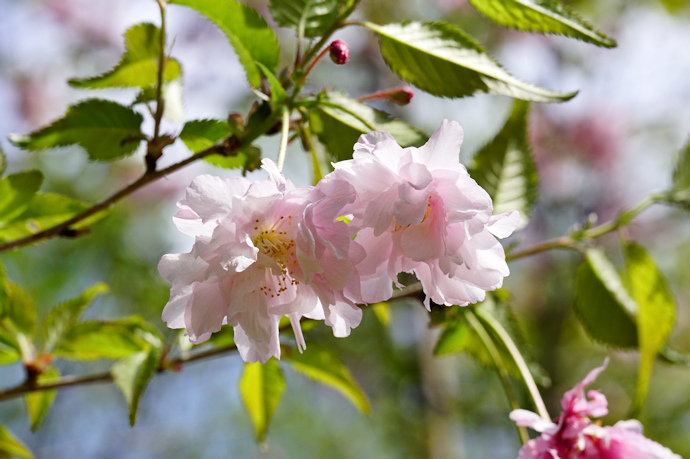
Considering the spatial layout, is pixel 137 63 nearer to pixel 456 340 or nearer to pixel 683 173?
pixel 456 340

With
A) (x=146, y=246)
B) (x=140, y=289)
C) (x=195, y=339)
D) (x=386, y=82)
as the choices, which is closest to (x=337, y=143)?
(x=195, y=339)

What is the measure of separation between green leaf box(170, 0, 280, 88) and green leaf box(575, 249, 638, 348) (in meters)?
0.39

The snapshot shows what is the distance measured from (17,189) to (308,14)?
0.95ft

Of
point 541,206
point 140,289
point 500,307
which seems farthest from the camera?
point 541,206

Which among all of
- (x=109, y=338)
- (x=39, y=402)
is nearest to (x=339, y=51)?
(x=109, y=338)

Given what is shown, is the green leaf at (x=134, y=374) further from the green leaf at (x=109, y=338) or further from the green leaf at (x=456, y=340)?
the green leaf at (x=456, y=340)

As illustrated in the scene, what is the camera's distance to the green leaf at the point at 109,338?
1.84ft

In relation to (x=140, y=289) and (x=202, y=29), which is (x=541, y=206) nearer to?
(x=140, y=289)

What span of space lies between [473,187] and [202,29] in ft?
8.25

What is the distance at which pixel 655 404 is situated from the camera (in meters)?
1.99

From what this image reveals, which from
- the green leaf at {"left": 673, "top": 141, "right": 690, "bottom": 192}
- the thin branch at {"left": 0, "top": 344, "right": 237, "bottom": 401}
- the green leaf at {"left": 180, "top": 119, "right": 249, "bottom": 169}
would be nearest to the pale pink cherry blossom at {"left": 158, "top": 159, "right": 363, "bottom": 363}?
the green leaf at {"left": 180, "top": 119, "right": 249, "bottom": 169}

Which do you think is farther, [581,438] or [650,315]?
[650,315]

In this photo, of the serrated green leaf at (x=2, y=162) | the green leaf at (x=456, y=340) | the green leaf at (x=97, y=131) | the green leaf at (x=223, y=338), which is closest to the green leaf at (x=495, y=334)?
the green leaf at (x=456, y=340)

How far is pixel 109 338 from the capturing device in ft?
1.84
